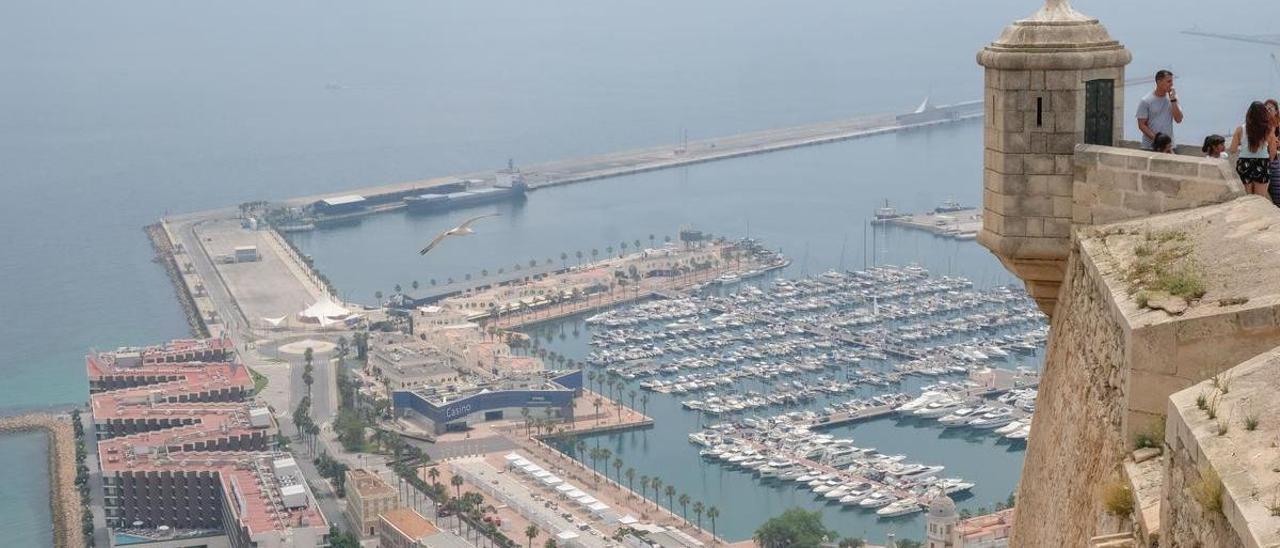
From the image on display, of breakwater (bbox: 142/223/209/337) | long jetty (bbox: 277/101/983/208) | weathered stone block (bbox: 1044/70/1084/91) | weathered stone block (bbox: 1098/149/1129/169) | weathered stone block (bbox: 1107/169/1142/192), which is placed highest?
weathered stone block (bbox: 1044/70/1084/91)

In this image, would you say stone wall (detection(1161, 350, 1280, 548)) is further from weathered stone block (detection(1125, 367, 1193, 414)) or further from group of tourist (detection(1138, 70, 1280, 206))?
group of tourist (detection(1138, 70, 1280, 206))

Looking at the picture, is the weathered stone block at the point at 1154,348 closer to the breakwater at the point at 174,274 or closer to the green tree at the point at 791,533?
the green tree at the point at 791,533

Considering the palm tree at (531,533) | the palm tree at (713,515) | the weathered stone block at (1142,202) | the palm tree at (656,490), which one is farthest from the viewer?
the palm tree at (656,490)

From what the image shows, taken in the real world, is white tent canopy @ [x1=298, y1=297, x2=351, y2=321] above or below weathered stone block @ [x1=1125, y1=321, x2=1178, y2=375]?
below

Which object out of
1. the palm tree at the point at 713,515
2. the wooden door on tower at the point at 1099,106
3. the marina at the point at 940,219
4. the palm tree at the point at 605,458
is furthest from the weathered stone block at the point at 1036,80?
the marina at the point at 940,219

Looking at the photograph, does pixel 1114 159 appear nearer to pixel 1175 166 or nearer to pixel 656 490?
pixel 1175 166

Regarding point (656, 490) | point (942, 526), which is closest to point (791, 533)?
point (942, 526)

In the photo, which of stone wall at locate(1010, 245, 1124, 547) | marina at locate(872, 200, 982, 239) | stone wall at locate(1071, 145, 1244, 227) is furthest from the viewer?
marina at locate(872, 200, 982, 239)

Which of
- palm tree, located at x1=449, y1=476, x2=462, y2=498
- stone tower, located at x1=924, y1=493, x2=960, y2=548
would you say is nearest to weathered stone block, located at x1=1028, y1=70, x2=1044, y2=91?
stone tower, located at x1=924, y1=493, x2=960, y2=548
